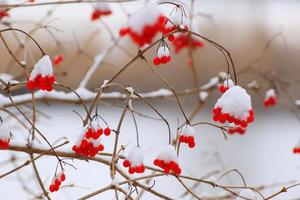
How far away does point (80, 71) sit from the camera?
495cm

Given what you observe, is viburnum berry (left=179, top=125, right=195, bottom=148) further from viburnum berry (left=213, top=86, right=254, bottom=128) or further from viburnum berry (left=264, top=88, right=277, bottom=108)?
viburnum berry (left=264, top=88, right=277, bottom=108)

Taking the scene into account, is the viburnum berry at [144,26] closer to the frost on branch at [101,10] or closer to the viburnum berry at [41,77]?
the viburnum berry at [41,77]

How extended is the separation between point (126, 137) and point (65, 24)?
1.80m

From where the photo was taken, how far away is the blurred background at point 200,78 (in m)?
3.44

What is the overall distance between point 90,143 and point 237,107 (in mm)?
311

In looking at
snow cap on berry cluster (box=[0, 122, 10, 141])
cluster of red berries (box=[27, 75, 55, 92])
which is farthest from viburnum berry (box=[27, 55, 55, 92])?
snow cap on berry cluster (box=[0, 122, 10, 141])

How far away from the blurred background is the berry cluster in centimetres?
162

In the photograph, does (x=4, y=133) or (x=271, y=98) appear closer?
(x=4, y=133)

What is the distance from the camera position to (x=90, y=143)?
1.14 meters

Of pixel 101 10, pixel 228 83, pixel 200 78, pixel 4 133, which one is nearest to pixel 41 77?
pixel 4 133

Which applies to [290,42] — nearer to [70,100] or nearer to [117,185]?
[70,100]

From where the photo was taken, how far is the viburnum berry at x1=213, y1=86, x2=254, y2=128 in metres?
1.06

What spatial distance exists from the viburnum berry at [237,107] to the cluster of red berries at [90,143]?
0.25 metres

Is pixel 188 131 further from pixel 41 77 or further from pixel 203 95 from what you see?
pixel 203 95
